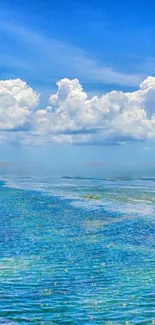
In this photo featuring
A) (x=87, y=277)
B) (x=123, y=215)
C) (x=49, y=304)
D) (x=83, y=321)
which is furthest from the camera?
(x=123, y=215)

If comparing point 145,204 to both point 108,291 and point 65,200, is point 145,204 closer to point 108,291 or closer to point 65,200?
→ point 65,200

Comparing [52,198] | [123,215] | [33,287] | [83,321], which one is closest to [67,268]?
[33,287]

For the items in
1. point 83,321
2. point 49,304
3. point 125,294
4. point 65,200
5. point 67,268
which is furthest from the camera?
point 65,200

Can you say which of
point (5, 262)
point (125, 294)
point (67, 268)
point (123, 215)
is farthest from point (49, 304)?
point (123, 215)

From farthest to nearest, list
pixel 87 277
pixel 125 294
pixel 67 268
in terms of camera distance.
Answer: pixel 67 268, pixel 87 277, pixel 125 294

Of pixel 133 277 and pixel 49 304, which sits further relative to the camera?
pixel 133 277

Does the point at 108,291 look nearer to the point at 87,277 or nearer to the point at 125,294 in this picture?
the point at 125,294
